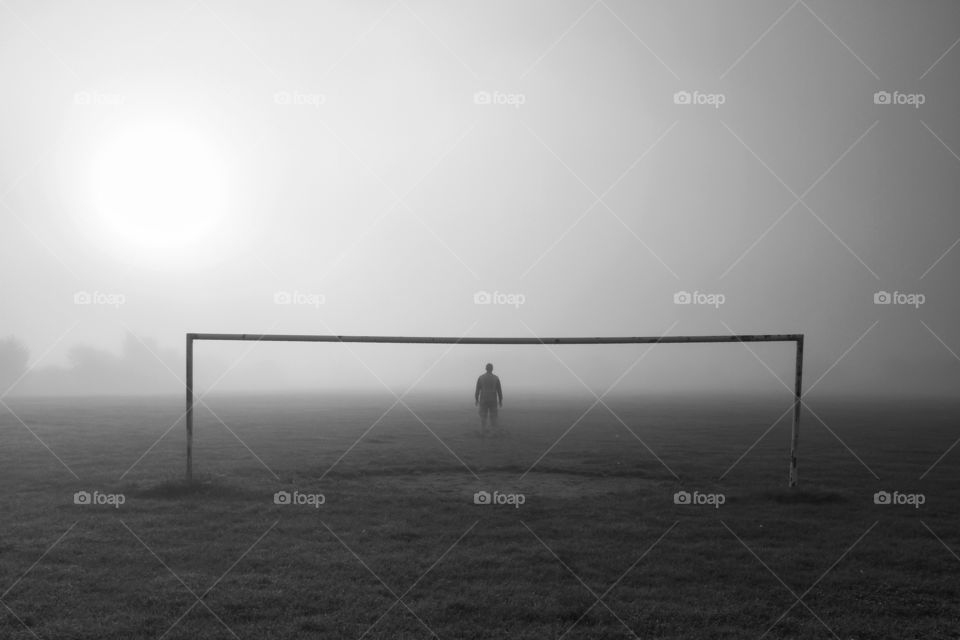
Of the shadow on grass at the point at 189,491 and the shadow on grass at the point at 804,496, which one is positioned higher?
the shadow on grass at the point at 189,491

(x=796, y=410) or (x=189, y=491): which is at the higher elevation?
(x=796, y=410)

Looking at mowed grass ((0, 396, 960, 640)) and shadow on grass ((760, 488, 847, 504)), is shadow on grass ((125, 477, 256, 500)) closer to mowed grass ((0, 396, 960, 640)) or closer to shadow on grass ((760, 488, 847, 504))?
mowed grass ((0, 396, 960, 640))

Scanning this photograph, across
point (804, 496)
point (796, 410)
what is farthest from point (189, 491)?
point (796, 410)

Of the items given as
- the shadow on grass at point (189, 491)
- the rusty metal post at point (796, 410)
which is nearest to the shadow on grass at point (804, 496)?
the rusty metal post at point (796, 410)

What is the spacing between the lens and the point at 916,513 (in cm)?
900

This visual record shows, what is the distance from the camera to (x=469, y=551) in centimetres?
677

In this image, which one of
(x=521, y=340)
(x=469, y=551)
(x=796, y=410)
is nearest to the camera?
(x=469, y=551)

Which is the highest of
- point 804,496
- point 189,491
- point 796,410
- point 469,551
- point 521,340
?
point 521,340

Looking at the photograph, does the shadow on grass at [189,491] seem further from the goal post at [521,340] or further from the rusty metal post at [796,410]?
the rusty metal post at [796,410]

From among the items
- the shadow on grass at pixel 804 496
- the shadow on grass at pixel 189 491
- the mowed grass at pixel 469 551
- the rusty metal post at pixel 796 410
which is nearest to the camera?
the mowed grass at pixel 469 551

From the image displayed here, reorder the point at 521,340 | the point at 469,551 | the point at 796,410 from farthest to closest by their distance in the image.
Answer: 1. the point at 521,340
2. the point at 796,410
3. the point at 469,551

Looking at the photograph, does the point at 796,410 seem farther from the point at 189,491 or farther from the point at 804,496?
the point at 189,491

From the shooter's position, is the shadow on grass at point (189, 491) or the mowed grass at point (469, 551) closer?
the mowed grass at point (469, 551)

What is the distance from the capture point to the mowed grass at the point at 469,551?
4996mm
